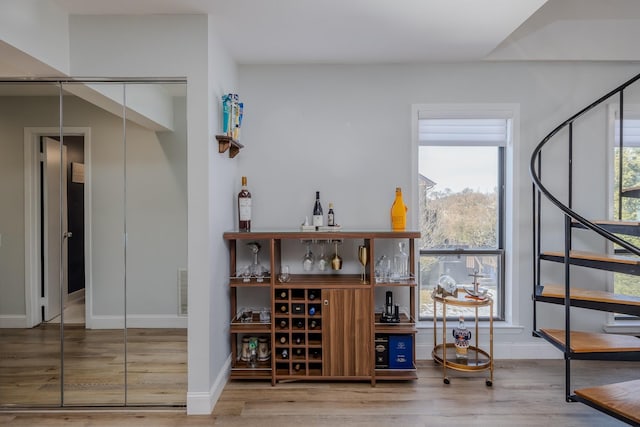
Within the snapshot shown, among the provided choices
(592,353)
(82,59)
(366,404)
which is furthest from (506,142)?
(82,59)

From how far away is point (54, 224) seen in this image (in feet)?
7.71

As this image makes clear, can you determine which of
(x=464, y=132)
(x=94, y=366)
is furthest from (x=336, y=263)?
(x=94, y=366)

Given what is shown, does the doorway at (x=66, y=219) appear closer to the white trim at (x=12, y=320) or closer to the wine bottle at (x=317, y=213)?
the white trim at (x=12, y=320)

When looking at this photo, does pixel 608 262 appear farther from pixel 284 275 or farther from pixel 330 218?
pixel 284 275

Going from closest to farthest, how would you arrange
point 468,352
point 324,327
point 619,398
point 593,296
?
point 619,398, point 593,296, point 324,327, point 468,352

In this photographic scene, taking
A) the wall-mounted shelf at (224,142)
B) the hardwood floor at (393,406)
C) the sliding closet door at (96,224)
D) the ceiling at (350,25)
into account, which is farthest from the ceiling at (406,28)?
the hardwood floor at (393,406)

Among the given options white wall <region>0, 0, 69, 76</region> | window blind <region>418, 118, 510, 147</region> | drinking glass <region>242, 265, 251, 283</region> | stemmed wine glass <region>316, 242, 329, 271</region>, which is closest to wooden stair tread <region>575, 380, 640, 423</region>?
stemmed wine glass <region>316, 242, 329, 271</region>

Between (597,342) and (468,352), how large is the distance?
37.1 inches

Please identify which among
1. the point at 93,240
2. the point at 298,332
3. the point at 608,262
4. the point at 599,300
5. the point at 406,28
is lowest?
the point at 298,332

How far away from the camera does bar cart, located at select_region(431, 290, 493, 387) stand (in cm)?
261

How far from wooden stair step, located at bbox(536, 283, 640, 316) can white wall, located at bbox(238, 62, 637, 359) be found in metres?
0.58

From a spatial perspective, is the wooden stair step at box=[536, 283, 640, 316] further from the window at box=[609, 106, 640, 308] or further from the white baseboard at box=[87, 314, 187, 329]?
the white baseboard at box=[87, 314, 187, 329]

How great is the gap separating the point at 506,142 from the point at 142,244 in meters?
2.94

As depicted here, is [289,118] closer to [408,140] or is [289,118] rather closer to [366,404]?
[408,140]
